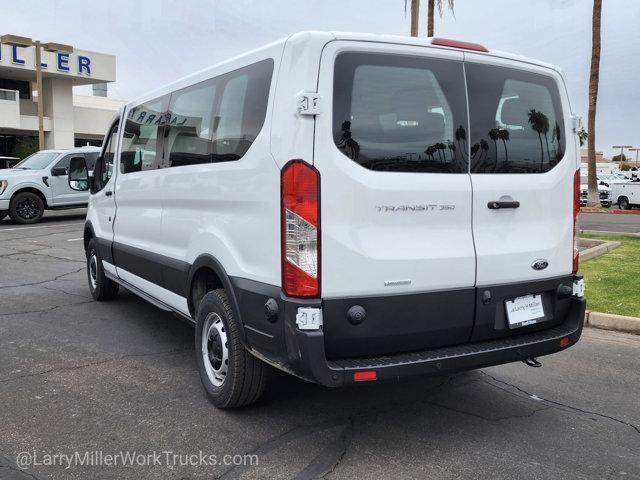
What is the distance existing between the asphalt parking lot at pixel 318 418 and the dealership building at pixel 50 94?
2976 cm

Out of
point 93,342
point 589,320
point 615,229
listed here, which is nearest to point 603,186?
point 615,229

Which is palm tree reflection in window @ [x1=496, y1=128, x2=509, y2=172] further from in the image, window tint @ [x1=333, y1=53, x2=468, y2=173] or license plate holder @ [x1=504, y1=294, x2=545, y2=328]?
license plate holder @ [x1=504, y1=294, x2=545, y2=328]

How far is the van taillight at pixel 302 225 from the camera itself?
309 cm

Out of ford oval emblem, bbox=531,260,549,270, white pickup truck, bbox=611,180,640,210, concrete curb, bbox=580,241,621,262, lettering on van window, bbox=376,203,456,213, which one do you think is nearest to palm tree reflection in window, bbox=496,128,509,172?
lettering on van window, bbox=376,203,456,213

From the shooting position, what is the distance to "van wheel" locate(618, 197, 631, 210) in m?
27.1

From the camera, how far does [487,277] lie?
3.55m

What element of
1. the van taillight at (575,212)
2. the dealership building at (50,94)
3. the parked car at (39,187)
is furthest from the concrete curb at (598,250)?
the dealership building at (50,94)

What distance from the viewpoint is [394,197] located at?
3.26 metres

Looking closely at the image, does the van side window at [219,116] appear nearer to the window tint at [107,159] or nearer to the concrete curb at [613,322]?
the window tint at [107,159]

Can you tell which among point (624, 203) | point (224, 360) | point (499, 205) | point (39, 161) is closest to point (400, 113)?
point (499, 205)

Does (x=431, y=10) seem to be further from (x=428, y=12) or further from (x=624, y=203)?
(x=624, y=203)

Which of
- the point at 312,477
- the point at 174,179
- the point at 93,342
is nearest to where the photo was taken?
the point at 312,477

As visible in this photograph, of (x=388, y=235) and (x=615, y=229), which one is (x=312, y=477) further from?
(x=615, y=229)

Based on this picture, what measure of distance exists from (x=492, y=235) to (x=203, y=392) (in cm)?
222
